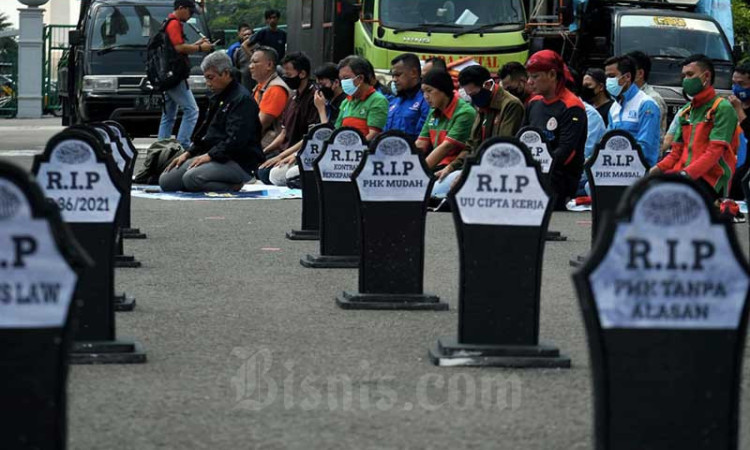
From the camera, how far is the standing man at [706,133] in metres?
12.5

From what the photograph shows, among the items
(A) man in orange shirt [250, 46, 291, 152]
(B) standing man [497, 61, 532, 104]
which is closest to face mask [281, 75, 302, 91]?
(A) man in orange shirt [250, 46, 291, 152]

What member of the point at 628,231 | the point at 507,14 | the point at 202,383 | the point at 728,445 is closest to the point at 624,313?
the point at 628,231

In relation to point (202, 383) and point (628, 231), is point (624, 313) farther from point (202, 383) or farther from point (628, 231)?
point (202, 383)

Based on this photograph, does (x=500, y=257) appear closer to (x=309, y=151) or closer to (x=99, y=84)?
(x=309, y=151)

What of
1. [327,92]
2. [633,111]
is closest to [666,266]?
[633,111]

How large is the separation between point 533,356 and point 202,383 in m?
1.65

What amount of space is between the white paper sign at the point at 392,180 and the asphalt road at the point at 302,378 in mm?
702

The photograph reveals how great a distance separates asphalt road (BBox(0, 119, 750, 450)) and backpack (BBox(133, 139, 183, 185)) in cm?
777

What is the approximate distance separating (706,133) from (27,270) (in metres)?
8.84

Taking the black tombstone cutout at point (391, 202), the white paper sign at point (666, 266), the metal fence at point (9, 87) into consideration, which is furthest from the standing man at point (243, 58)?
the white paper sign at point (666, 266)

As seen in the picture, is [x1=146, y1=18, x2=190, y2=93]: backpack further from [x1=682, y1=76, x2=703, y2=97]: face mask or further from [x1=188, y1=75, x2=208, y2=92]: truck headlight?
[x1=682, y1=76, x2=703, y2=97]: face mask

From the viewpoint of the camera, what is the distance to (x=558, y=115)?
15383 millimetres

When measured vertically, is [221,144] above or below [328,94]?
below

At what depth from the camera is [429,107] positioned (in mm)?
17094
